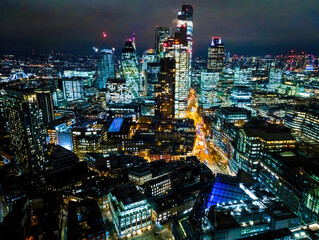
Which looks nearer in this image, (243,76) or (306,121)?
(306,121)

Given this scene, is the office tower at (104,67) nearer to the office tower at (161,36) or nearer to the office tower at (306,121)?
the office tower at (161,36)

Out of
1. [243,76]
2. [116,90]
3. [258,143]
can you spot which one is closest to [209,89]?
[243,76]

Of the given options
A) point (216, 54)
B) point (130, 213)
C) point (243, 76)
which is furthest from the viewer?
point (243, 76)

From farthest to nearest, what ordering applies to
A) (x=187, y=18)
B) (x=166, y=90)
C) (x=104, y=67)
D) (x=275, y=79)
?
(x=104, y=67)
(x=275, y=79)
(x=187, y=18)
(x=166, y=90)

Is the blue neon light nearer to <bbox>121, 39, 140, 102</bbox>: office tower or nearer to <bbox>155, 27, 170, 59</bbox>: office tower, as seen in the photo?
<bbox>121, 39, 140, 102</bbox>: office tower

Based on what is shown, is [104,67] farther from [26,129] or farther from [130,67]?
[26,129]

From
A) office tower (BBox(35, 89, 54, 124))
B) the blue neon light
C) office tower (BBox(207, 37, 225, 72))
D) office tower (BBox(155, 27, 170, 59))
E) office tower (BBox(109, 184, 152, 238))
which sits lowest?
office tower (BBox(109, 184, 152, 238))

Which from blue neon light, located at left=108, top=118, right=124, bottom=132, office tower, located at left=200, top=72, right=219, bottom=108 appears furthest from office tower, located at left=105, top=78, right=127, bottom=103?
office tower, located at left=200, top=72, right=219, bottom=108

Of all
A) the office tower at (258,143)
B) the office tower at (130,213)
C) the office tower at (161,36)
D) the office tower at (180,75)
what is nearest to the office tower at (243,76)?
the office tower at (161,36)
